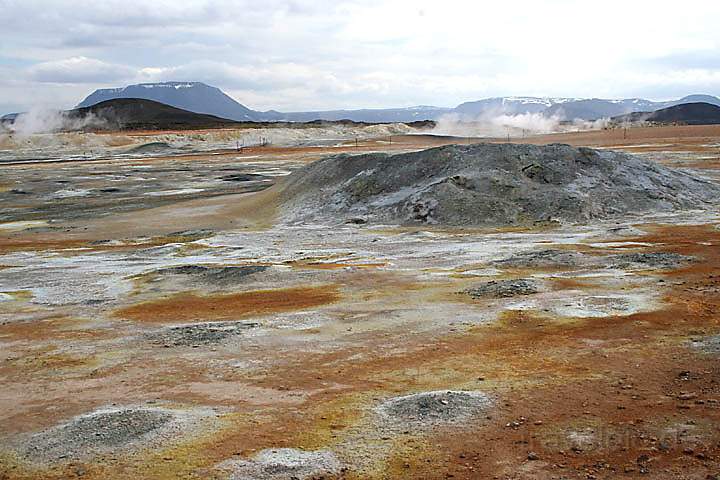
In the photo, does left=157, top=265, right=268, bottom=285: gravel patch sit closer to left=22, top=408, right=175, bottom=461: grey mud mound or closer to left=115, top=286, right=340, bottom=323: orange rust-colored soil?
left=115, top=286, right=340, bottom=323: orange rust-colored soil

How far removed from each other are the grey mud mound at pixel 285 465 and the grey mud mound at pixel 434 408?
1436 mm

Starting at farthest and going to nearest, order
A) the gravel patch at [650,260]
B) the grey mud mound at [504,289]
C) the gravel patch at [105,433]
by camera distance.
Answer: the gravel patch at [650,260] < the grey mud mound at [504,289] < the gravel patch at [105,433]

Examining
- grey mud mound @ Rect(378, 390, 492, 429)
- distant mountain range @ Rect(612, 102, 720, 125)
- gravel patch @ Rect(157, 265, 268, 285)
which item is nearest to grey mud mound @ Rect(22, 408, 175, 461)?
grey mud mound @ Rect(378, 390, 492, 429)

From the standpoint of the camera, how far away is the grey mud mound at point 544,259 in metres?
20.7

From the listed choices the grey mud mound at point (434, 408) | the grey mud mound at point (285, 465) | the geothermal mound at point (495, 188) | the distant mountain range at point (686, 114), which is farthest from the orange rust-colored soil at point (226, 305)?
the distant mountain range at point (686, 114)

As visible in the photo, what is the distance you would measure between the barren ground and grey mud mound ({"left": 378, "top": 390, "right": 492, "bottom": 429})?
0.13ft

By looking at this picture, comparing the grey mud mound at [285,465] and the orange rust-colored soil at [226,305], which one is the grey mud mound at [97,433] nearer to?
the grey mud mound at [285,465]

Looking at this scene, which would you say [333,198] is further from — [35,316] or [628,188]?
[35,316]

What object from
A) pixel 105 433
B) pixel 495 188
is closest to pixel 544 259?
pixel 495 188

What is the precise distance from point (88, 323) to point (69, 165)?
228 ft

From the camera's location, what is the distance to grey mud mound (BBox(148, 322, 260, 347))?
14.3 m

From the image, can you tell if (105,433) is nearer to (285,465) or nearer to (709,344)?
(285,465)

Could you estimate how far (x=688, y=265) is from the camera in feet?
64.0

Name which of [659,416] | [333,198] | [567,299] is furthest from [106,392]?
[333,198]
